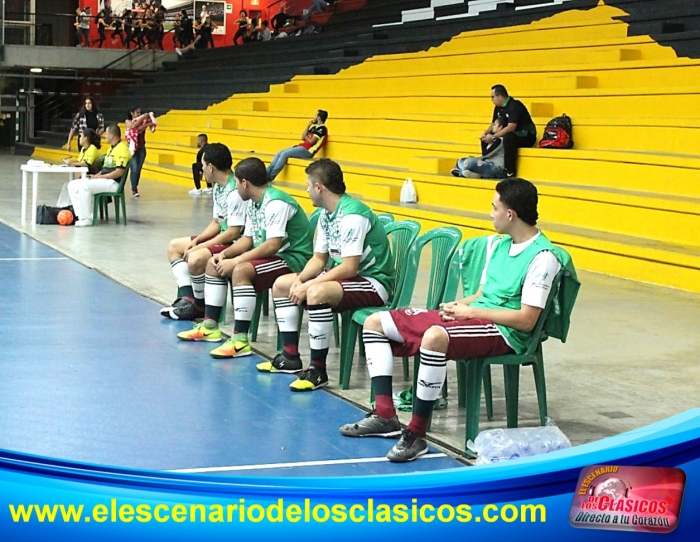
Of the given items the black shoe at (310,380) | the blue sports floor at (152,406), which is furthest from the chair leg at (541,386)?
the black shoe at (310,380)

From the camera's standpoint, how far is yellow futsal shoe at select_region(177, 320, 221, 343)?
23.9 feet

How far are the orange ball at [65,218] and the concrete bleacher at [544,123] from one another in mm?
3758

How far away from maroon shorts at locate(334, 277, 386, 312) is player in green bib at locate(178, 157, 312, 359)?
909 millimetres

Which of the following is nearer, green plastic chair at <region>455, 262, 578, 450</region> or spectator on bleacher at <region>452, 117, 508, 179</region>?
green plastic chair at <region>455, 262, 578, 450</region>

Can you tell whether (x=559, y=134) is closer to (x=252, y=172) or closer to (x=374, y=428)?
(x=252, y=172)

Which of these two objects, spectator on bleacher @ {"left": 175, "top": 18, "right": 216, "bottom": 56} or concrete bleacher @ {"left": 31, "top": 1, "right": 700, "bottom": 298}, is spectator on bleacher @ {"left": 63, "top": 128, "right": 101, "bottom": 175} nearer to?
concrete bleacher @ {"left": 31, "top": 1, "right": 700, "bottom": 298}

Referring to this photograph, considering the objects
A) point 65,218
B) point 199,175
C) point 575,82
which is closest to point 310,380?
point 65,218

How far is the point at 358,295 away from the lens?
6.12 m

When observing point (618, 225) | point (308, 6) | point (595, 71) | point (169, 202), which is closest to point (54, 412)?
point (618, 225)

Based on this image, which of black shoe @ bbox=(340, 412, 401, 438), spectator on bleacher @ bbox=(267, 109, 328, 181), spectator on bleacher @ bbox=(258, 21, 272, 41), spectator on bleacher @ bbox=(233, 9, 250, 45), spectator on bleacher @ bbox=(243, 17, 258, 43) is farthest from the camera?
spectator on bleacher @ bbox=(233, 9, 250, 45)

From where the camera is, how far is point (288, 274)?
672 centimetres

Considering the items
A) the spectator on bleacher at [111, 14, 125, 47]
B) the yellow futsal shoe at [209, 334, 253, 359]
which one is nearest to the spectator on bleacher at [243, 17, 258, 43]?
the spectator on bleacher at [111, 14, 125, 47]

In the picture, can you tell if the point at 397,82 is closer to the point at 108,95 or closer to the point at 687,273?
the point at 687,273

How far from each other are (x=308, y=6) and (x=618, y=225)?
73.9 feet
